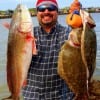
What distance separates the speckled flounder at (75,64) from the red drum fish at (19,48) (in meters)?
0.53

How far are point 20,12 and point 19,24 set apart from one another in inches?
5.5

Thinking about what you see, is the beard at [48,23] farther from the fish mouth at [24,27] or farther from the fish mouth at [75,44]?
the fish mouth at [24,27]

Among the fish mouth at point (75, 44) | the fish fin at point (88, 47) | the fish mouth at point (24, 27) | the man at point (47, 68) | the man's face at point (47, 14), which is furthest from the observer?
the man at point (47, 68)

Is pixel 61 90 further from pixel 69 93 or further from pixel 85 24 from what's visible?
pixel 85 24

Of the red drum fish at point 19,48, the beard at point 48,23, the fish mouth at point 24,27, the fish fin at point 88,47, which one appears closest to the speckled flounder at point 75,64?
the fish fin at point 88,47

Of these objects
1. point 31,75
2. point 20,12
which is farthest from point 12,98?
point 20,12

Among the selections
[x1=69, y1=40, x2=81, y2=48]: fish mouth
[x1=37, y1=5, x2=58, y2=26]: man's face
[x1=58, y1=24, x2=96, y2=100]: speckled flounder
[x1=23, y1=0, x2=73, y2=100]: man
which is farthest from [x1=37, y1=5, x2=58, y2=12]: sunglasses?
[x1=69, y1=40, x2=81, y2=48]: fish mouth

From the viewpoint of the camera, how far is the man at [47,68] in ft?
16.8

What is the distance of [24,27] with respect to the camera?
13.9ft

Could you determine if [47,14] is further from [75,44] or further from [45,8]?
[75,44]

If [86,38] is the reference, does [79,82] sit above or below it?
below

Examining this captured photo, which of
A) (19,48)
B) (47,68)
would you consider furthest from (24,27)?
(47,68)

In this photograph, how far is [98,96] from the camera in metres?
14.0

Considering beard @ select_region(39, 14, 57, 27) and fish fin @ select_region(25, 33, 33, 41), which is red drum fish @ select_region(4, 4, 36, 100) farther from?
beard @ select_region(39, 14, 57, 27)
